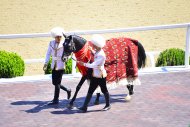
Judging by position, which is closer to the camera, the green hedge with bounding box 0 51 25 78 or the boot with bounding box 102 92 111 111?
the boot with bounding box 102 92 111 111

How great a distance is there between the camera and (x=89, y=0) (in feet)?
71.6

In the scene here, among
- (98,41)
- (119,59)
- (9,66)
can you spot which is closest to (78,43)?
(98,41)

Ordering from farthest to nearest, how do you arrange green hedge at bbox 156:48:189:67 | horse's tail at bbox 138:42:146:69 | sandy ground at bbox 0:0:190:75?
sandy ground at bbox 0:0:190:75 → green hedge at bbox 156:48:189:67 → horse's tail at bbox 138:42:146:69

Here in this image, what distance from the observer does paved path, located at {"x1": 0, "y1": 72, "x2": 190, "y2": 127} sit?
9.19 metres

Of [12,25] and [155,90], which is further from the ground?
[12,25]

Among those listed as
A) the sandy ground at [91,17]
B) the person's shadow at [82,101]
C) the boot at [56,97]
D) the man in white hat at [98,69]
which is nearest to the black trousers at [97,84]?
the man in white hat at [98,69]

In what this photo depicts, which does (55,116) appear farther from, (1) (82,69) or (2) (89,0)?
(2) (89,0)

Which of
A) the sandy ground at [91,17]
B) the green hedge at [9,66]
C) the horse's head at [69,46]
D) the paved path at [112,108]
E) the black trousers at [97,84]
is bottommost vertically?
the paved path at [112,108]

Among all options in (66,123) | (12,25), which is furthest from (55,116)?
(12,25)

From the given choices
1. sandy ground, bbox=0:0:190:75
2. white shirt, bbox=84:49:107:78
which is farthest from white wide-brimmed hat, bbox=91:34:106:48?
sandy ground, bbox=0:0:190:75

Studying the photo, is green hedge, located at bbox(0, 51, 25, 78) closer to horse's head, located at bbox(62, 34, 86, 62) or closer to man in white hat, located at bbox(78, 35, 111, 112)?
horse's head, located at bbox(62, 34, 86, 62)

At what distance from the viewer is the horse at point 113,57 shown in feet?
32.2

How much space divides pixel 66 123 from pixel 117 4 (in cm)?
1317

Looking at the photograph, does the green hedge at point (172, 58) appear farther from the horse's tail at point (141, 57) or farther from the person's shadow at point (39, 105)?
the person's shadow at point (39, 105)
